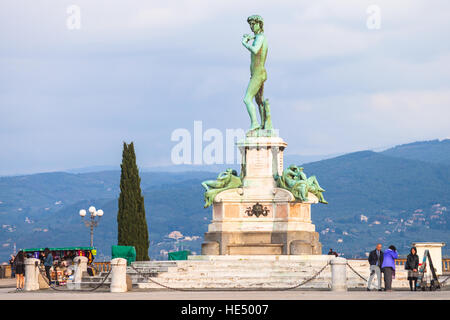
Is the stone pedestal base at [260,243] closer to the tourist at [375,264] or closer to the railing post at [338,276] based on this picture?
the tourist at [375,264]

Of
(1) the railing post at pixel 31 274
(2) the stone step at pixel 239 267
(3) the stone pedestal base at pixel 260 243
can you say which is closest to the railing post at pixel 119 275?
(2) the stone step at pixel 239 267

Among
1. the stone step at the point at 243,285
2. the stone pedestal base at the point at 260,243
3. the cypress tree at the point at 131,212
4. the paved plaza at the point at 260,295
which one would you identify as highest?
the cypress tree at the point at 131,212

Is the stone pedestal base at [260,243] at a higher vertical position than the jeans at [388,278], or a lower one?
higher

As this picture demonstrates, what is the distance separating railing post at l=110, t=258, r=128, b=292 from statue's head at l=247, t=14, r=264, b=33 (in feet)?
40.2

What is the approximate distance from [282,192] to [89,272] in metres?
8.64

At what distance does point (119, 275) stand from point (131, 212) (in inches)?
877

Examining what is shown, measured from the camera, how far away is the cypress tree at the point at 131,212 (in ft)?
180

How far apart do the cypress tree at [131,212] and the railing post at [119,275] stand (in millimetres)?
20615

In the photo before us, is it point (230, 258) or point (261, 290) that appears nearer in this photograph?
point (261, 290)

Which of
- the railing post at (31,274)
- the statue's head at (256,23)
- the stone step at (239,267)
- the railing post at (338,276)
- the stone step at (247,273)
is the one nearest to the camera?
the railing post at (338,276)
